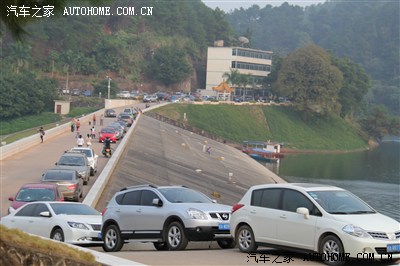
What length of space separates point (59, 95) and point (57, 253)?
109799 millimetres

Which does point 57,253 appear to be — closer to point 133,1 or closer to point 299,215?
point 299,215

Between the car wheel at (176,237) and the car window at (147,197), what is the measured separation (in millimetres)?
971

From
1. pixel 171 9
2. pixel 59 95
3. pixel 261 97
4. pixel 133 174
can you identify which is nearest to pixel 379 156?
pixel 261 97

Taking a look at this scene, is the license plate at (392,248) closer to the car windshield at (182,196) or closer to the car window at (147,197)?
the car windshield at (182,196)

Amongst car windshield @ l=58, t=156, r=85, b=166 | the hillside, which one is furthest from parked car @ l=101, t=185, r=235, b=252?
the hillside

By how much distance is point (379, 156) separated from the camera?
13075cm

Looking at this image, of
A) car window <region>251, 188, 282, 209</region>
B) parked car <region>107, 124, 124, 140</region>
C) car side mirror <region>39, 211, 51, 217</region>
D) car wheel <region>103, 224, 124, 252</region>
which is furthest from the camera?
parked car <region>107, 124, 124, 140</region>

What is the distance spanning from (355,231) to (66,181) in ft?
59.8

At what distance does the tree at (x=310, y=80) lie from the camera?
142m

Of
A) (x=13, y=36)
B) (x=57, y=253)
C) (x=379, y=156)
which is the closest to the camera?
(x=13, y=36)

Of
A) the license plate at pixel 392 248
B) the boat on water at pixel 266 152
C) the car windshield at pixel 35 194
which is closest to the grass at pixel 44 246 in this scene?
the license plate at pixel 392 248

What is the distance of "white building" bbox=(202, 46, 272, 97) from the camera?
161 meters

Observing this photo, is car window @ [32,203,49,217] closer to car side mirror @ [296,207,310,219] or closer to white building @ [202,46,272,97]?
car side mirror @ [296,207,310,219]

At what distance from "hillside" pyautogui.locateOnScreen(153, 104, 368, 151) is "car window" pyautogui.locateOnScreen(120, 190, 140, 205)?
3970 inches
